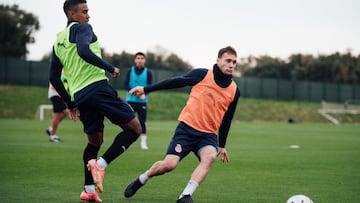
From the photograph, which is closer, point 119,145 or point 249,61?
point 119,145

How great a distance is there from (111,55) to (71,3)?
7729cm

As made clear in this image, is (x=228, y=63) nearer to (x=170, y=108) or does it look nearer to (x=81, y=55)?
(x=81, y=55)

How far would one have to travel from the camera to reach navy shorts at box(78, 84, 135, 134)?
811cm

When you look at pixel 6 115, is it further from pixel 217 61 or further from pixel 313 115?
pixel 217 61

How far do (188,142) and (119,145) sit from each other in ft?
2.88

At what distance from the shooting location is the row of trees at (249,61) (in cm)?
7994

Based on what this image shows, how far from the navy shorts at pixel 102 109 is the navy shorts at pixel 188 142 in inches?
25.1

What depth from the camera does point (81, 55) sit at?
25.6 ft

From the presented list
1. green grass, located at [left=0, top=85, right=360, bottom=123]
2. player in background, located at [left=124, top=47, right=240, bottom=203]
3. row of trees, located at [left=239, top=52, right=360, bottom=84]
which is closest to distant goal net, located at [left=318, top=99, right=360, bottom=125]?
green grass, located at [left=0, top=85, right=360, bottom=123]

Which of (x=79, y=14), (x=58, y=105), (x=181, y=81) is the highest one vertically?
(x=79, y=14)

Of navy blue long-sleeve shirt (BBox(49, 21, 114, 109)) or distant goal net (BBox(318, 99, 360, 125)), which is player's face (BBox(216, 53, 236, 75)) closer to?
navy blue long-sleeve shirt (BBox(49, 21, 114, 109))

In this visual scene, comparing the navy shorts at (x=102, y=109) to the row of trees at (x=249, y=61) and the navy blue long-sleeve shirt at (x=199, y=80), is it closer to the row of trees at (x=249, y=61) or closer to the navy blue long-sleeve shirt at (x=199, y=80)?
the navy blue long-sleeve shirt at (x=199, y=80)

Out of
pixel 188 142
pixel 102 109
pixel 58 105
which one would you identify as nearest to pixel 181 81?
pixel 188 142

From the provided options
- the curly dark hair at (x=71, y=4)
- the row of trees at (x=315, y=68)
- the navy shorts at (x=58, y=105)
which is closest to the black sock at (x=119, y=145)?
the curly dark hair at (x=71, y=4)
